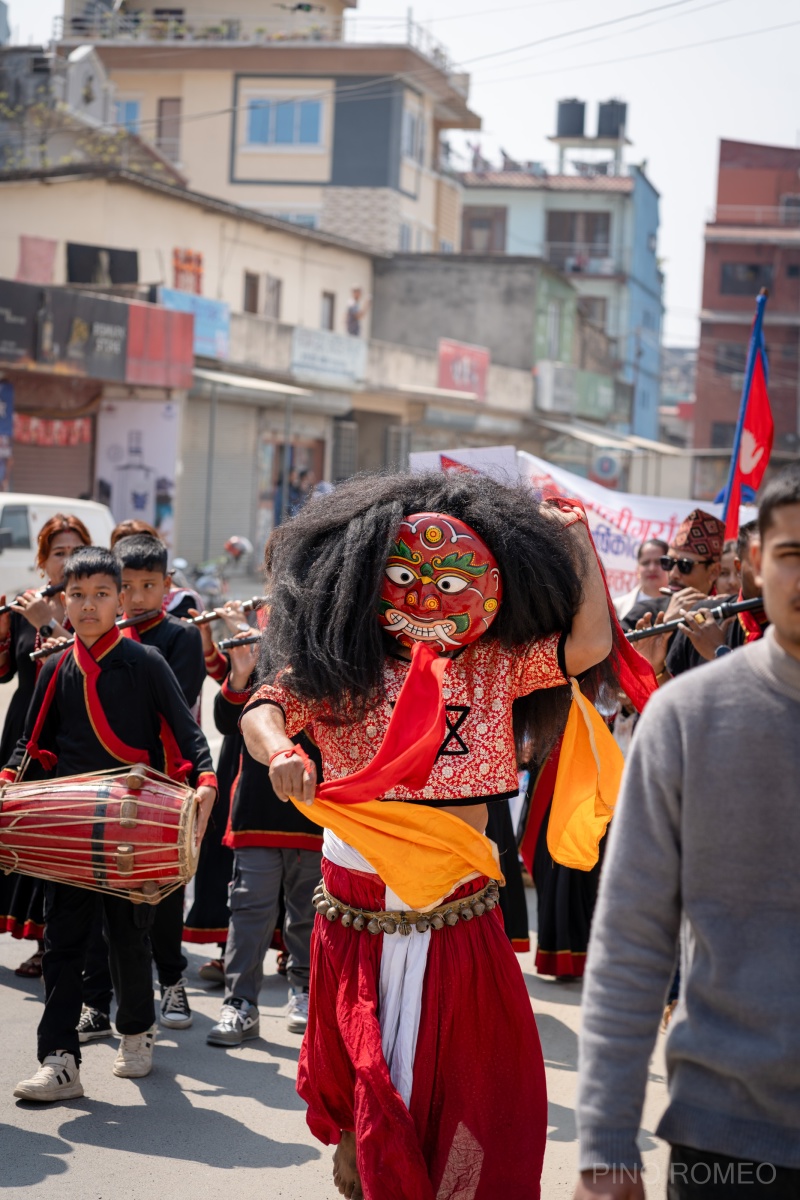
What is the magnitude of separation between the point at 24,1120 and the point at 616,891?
10.1 ft

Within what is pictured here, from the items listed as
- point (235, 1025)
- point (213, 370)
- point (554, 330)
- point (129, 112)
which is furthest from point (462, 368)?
point (235, 1025)

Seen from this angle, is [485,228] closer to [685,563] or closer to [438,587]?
[685,563]

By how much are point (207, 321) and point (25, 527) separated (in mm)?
11035

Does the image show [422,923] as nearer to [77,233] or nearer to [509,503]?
[509,503]

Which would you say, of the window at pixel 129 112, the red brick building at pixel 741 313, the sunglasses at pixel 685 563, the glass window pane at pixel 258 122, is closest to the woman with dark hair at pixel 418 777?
the sunglasses at pixel 685 563

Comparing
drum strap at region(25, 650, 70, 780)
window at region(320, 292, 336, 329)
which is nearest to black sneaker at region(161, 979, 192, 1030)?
drum strap at region(25, 650, 70, 780)

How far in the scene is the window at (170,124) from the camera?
1697 inches

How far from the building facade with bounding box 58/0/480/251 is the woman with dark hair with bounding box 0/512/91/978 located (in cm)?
3629

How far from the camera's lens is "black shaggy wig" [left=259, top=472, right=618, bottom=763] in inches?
139

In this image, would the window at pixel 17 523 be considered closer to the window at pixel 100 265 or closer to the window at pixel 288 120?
the window at pixel 100 265

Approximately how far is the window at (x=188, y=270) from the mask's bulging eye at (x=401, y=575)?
87.6 feet

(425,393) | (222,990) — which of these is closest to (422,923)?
(222,990)

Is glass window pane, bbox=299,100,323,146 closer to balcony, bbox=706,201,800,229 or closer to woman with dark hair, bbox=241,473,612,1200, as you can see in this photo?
balcony, bbox=706,201,800,229

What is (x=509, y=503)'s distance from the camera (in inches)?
150
